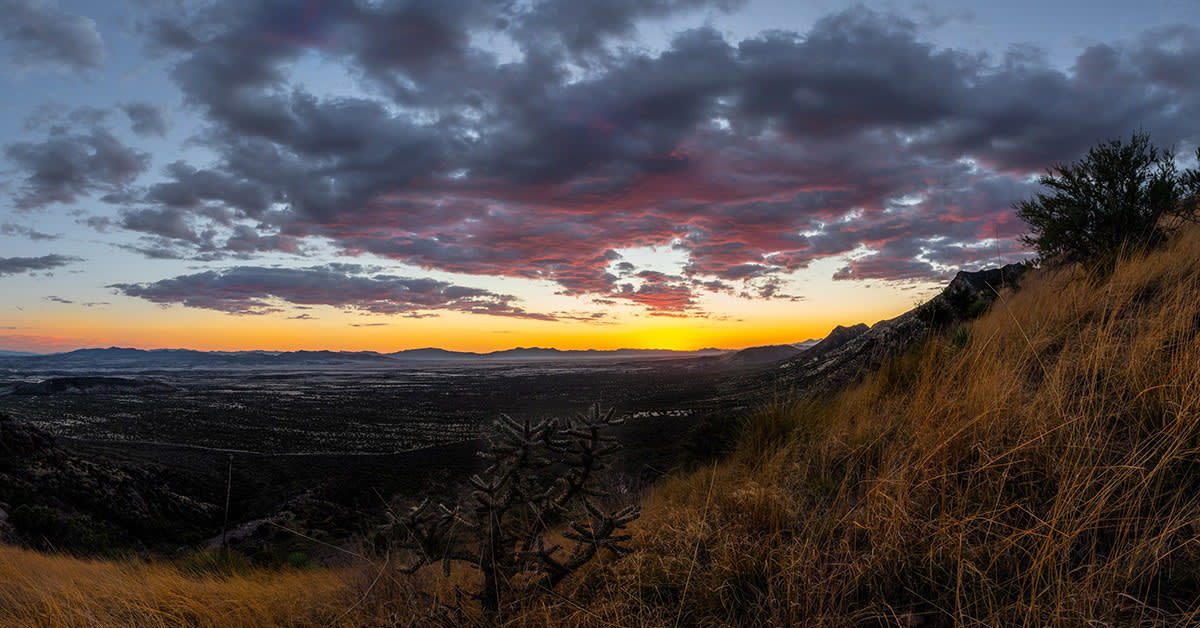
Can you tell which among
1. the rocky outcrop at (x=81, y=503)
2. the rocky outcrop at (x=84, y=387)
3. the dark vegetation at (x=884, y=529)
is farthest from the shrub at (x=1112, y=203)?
the rocky outcrop at (x=84, y=387)

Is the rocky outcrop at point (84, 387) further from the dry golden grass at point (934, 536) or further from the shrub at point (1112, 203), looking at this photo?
the shrub at point (1112, 203)

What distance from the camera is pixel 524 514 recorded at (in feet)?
9.81

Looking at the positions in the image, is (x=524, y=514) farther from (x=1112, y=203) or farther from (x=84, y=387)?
(x=84, y=387)

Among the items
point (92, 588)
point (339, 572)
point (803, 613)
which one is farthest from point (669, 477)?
point (92, 588)

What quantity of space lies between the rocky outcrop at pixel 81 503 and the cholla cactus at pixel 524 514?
12.6 metres

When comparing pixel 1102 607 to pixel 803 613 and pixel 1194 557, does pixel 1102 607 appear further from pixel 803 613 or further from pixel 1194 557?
pixel 803 613

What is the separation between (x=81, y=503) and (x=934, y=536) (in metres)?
20.6

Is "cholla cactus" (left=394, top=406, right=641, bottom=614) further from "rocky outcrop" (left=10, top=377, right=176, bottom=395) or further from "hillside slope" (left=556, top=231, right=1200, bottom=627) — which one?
"rocky outcrop" (left=10, top=377, right=176, bottom=395)

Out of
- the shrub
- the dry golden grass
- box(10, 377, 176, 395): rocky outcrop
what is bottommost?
box(10, 377, 176, 395): rocky outcrop

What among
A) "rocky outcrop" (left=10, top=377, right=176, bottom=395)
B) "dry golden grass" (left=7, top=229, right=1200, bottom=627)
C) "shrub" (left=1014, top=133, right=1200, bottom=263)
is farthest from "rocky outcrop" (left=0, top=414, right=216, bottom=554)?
"rocky outcrop" (left=10, top=377, right=176, bottom=395)

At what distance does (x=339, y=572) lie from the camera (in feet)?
12.8

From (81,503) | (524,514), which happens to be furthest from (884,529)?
(81,503)

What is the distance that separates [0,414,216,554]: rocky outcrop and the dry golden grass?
1037 cm

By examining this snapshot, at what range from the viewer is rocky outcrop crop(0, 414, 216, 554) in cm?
1107
